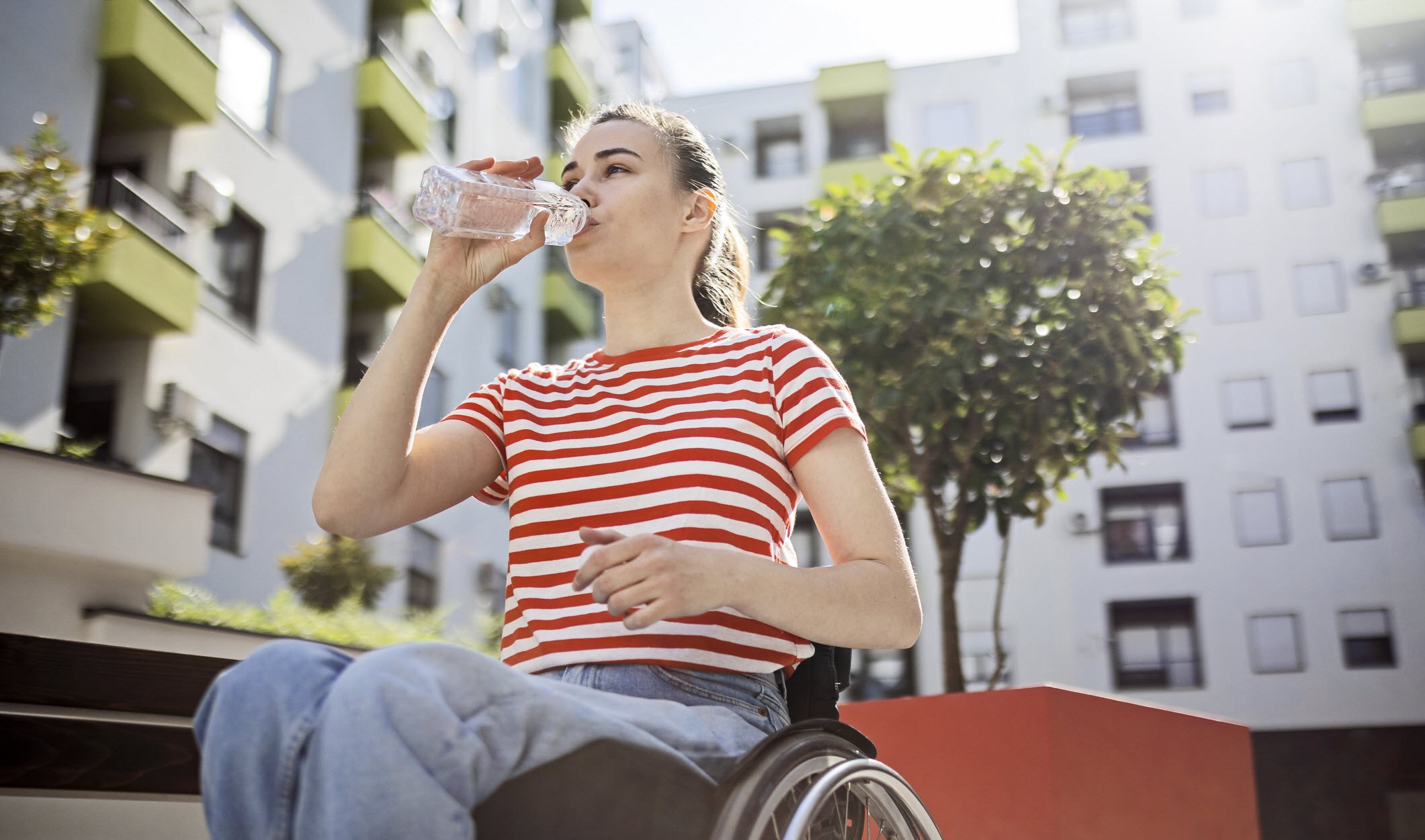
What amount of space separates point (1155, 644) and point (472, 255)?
23.4 m

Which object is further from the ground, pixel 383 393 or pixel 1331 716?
pixel 383 393

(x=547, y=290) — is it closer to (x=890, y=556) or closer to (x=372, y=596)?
(x=372, y=596)

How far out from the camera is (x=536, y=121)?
2161 cm

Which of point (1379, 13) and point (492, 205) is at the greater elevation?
point (1379, 13)

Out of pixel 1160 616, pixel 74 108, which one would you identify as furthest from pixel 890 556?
pixel 1160 616

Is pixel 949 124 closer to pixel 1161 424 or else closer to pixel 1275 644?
pixel 1161 424

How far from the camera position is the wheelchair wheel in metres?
1.36

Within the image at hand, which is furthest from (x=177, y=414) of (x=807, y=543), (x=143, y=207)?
(x=807, y=543)

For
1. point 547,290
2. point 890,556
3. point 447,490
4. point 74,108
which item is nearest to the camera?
point 890,556

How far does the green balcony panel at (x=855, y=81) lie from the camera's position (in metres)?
26.3

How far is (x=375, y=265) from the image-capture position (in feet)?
48.5

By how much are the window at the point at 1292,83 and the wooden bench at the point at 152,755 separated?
2644 centimetres

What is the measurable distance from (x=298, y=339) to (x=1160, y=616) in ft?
55.0

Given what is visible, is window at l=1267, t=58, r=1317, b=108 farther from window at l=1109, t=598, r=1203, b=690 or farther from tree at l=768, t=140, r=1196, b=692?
tree at l=768, t=140, r=1196, b=692
